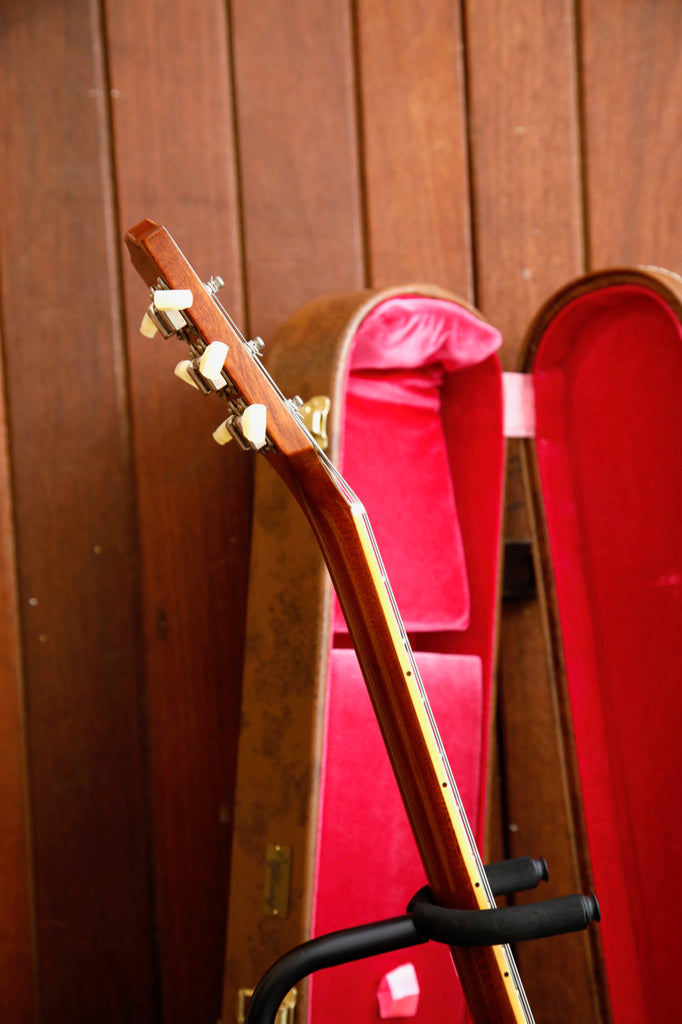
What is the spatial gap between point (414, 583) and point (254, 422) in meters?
0.46

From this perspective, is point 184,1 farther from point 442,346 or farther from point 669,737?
point 669,737

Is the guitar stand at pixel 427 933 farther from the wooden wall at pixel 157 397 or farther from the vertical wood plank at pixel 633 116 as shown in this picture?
the vertical wood plank at pixel 633 116

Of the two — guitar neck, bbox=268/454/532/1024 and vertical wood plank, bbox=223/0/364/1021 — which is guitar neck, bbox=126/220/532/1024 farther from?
vertical wood plank, bbox=223/0/364/1021

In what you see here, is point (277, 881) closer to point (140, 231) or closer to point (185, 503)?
point (185, 503)

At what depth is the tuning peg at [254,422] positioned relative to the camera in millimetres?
530

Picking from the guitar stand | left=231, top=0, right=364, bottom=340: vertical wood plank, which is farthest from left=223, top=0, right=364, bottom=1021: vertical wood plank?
the guitar stand

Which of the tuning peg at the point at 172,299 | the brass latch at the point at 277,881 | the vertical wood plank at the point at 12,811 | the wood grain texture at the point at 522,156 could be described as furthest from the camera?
the wood grain texture at the point at 522,156

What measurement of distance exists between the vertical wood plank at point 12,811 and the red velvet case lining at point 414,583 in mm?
377

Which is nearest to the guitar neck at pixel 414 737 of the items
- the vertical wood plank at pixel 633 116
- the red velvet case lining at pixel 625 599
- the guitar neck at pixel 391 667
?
the guitar neck at pixel 391 667

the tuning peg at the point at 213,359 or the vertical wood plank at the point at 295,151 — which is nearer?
the tuning peg at the point at 213,359

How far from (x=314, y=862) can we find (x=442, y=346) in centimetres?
56

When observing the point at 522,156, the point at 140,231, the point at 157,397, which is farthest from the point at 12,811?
the point at 522,156

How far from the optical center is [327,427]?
31.7 inches

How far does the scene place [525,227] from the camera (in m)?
1.08
